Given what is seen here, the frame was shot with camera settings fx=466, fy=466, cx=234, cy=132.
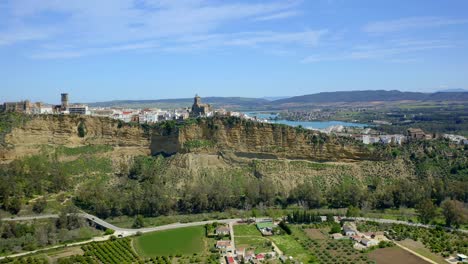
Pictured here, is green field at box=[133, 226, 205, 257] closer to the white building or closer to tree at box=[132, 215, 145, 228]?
tree at box=[132, 215, 145, 228]

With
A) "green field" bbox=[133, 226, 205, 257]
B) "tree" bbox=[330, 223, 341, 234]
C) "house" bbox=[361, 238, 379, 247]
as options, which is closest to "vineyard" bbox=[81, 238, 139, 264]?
"green field" bbox=[133, 226, 205, 257]

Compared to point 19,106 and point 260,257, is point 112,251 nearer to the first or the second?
point 260,257

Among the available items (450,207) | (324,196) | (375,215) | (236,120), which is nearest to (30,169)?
(236,120)

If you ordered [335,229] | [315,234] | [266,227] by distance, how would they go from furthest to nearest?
[266,227] < [335,229] < [315,234]

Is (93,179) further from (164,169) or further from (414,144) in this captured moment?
(414,144)

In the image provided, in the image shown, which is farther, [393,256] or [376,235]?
[376,235]

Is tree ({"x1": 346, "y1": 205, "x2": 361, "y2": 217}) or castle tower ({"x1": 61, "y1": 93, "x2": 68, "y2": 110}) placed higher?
castle tower ({"x1": 61, "y1": 93, "x2": 68, "y2": 110})

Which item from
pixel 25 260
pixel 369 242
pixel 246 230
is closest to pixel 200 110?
pixel 246 230
